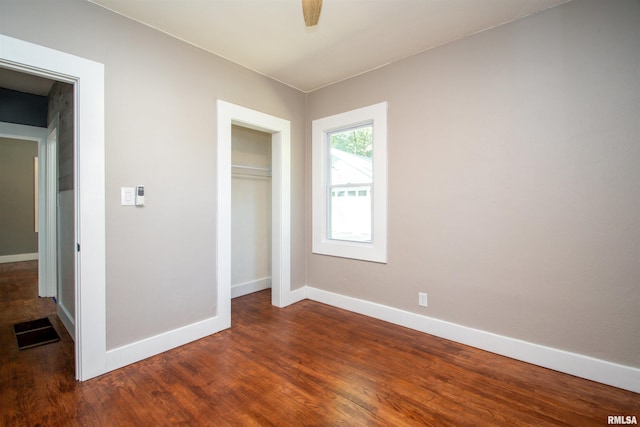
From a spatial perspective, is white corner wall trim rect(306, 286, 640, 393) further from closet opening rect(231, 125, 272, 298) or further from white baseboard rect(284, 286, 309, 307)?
closet opening rect(231, 125, 272, 298)

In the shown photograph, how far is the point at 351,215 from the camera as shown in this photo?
3.60 m

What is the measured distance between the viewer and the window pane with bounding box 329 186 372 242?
346cm

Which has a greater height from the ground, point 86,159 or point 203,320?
point 86,159

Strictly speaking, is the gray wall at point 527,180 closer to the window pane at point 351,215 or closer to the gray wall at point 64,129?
the window pane at point 351,215

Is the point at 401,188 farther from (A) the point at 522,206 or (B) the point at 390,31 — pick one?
(B) the point at 390,31

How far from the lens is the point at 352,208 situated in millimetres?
3586

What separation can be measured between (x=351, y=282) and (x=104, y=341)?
7.99 feet

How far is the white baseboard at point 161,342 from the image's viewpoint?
2270mm

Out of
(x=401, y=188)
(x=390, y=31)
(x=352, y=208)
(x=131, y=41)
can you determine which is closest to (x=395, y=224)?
(x=401, y=188)

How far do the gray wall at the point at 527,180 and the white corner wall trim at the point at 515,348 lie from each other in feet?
0.20

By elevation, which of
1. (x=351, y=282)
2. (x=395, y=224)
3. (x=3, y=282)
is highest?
(x=395, y=224)

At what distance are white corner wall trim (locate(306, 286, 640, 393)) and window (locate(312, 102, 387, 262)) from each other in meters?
0.63

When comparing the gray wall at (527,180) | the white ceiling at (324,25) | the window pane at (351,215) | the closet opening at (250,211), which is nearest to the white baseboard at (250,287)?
the closet opening at (250,211)

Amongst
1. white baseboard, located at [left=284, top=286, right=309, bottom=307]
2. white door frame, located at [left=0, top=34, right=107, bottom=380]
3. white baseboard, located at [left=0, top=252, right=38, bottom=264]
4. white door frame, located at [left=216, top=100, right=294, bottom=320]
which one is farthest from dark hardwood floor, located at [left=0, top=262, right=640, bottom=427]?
white baseboard, located at [left=0, top=252, right=38, bottom=264]
